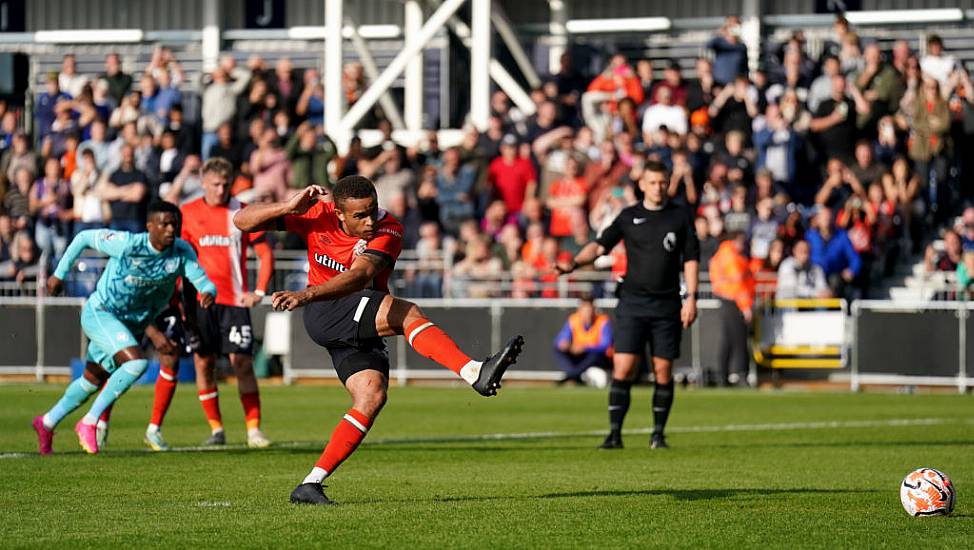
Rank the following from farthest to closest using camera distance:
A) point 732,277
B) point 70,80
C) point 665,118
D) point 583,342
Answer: point 70,80
point 665,118
point 583,342
point 732,277

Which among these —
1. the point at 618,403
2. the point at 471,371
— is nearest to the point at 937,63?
the point at 618,403

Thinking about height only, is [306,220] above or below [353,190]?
below

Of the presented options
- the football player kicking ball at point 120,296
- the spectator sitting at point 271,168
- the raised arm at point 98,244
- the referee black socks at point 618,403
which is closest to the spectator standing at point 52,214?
the spectator sitting at point 271,168

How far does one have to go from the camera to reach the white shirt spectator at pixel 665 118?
2742 cm

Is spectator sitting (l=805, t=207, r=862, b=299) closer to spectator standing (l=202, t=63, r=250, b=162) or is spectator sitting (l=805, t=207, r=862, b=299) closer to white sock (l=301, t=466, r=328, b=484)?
spectator standing (l=202, t=63, r=250, b=162)

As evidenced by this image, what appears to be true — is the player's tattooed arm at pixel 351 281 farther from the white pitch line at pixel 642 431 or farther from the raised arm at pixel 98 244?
the white pitch line at pixel 642 431

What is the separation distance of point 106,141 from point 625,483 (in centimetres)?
2048

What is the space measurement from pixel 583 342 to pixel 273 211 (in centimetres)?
1576

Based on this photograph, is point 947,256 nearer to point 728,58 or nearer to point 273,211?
point 728,58

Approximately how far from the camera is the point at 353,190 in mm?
10219

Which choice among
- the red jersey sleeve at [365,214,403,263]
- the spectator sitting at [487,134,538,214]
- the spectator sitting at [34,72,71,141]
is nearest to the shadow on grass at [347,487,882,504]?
the red jersey sleeve at [365,214,403,263]

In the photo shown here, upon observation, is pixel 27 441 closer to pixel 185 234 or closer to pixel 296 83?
pixel 185 234

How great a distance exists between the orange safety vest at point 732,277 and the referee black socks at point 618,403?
978cm

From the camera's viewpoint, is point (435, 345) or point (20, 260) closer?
point (435, 345)
